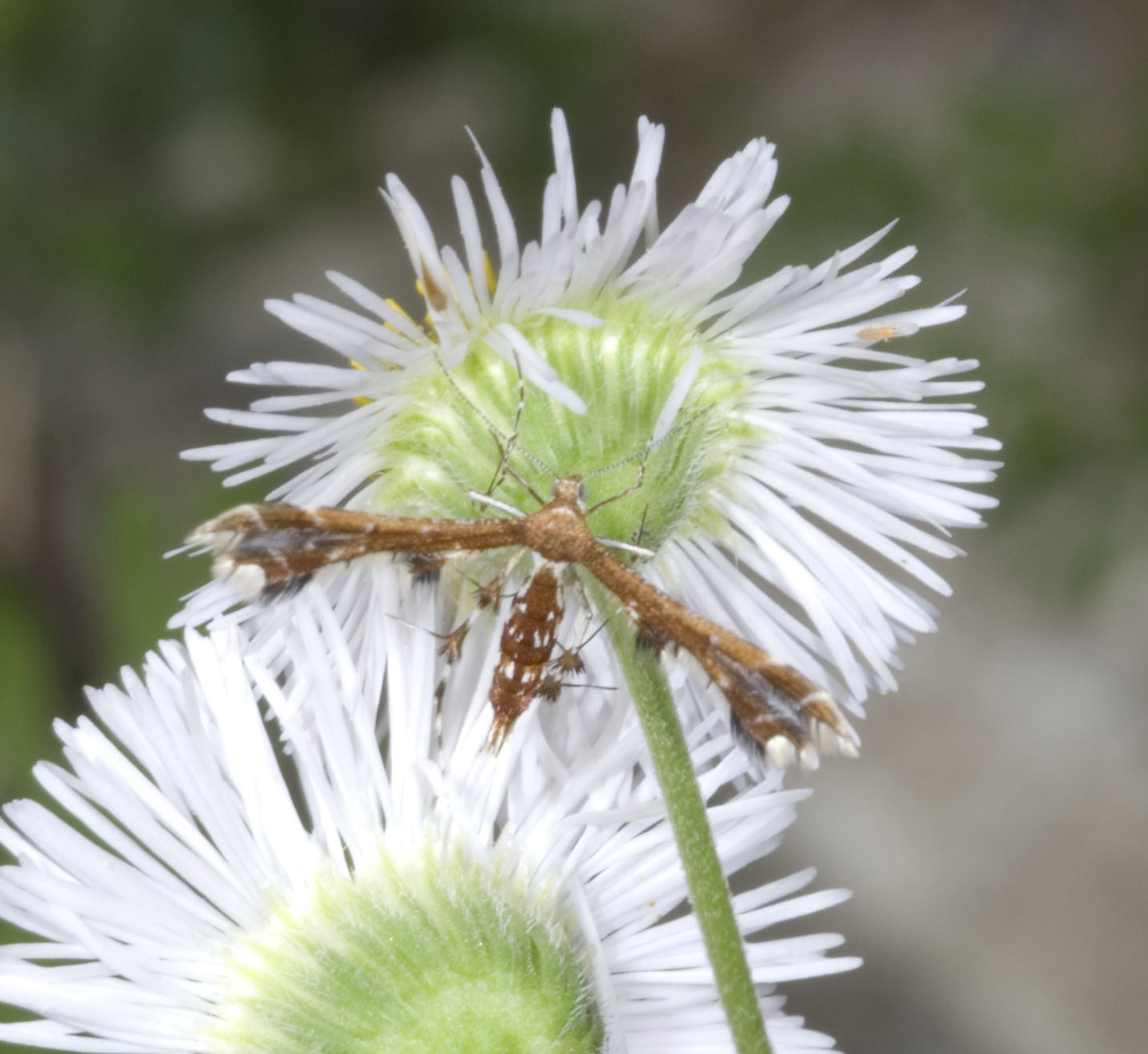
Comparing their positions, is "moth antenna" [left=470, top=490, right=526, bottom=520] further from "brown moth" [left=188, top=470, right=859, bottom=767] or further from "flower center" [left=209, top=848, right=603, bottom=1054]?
"flower center" [left=209, top=848, right=603, bottom=1054]

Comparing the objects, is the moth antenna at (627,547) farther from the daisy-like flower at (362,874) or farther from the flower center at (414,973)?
the flower center at (414,973)

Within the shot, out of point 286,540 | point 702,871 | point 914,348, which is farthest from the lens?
point 914,348

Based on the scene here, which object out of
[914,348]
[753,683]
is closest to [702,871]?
[753,683]

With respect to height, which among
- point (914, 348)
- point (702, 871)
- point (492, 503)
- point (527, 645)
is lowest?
point (702, 871)

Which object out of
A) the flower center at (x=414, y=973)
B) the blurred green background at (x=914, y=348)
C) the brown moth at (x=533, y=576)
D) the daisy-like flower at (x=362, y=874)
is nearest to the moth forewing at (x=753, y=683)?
the brown moth at (x=533, y=576)

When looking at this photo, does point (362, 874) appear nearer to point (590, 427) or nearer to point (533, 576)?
point (533, 576)
